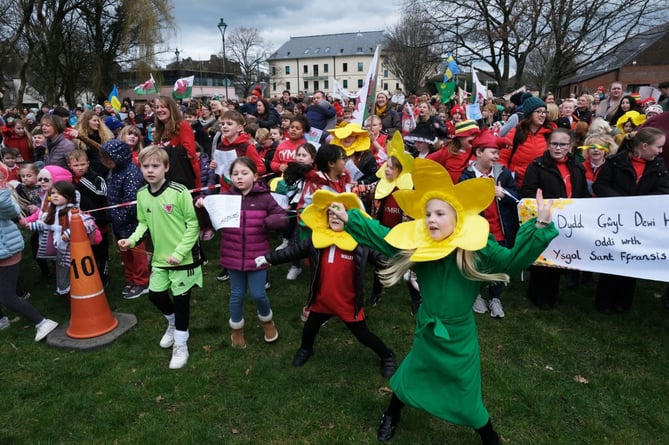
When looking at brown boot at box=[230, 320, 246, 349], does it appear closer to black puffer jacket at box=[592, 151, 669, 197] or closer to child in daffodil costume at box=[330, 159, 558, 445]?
child in daffodil costume at box=[330, 159, 558, 445]

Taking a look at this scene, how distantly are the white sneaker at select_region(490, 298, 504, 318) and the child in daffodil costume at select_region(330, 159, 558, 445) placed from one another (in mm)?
2215

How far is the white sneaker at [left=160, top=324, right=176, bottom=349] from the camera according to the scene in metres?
4.49

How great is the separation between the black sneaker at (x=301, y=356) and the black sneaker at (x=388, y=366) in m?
0.73

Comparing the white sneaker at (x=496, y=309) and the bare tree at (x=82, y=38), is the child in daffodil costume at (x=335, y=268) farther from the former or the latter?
the bare tree at (x=82, y=38)

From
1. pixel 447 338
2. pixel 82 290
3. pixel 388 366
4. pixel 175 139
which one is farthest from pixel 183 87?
pixel 447 338

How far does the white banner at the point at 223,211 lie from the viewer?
398 cm

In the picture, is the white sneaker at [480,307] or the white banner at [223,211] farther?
the white sneaker at [480,307]

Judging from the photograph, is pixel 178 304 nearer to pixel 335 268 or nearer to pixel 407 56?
pixel 335 268

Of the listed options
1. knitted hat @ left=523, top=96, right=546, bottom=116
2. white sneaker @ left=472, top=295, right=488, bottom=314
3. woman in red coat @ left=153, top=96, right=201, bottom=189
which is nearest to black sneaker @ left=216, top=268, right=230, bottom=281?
woman in red coat @ left=153, top=96, right=201, bottom=189

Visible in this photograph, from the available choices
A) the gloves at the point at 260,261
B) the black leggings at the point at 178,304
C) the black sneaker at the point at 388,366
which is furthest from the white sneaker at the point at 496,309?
the black leggings at the point at 178,304

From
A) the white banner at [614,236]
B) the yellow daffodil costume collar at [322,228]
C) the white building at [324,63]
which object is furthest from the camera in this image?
the white building at [324,63]

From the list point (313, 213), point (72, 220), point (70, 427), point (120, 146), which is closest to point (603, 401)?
point (313, 213)

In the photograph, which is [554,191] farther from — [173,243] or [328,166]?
[173,243]

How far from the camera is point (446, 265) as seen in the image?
2.71 m
